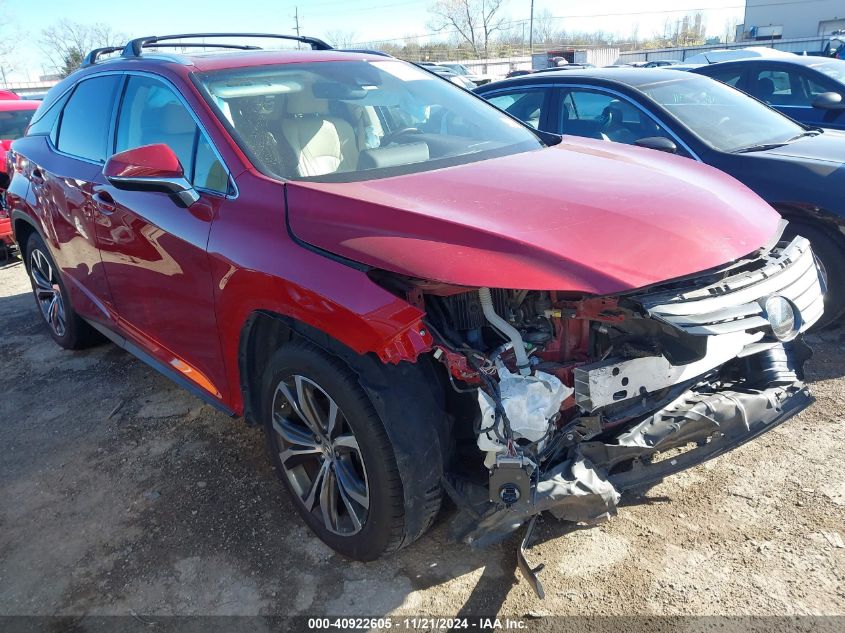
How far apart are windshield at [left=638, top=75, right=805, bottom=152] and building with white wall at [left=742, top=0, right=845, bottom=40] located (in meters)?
49.2

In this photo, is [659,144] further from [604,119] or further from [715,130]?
[604,119]

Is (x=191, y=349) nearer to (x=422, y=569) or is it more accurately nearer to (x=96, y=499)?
(x=96, y=499)

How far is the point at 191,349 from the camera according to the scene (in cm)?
309

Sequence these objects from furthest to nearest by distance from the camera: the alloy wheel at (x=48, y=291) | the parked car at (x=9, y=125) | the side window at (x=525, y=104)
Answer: the parked car at (x=9, y=125) → the side window at (x=525, y=104) → the alloy wheel at (x=48, y=291)

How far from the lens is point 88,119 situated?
3.87m

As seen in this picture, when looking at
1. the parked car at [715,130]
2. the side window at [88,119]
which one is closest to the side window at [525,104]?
the parked car at [715,130]

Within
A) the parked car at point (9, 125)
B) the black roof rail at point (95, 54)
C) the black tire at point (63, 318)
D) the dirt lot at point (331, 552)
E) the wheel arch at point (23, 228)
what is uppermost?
the black roof rail at point (95, 54)

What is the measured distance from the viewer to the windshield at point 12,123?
26.9 feet

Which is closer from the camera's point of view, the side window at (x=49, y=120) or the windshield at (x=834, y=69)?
the side window at (x=49, y=120)

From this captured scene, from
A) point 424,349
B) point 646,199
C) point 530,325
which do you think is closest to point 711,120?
point 646,199

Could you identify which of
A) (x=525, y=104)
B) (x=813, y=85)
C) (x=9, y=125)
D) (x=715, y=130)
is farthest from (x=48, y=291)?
(x=813, y=85)

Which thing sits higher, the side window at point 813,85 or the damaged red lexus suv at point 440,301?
the side window at point 813,85

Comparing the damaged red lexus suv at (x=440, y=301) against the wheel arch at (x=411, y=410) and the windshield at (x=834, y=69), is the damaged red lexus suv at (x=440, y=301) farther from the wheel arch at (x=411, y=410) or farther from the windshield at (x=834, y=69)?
the windshield at (x=834, y=69)

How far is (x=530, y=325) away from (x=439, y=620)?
108 centimetres
